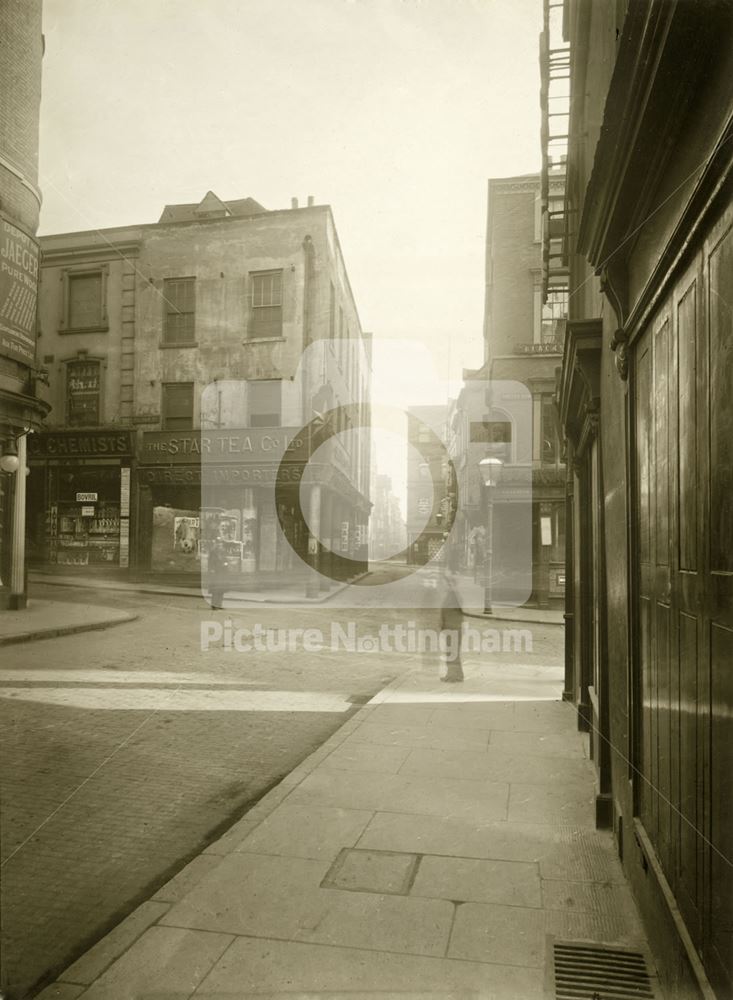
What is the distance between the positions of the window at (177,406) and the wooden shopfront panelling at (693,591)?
23032mm

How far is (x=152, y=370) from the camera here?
24.9 meters

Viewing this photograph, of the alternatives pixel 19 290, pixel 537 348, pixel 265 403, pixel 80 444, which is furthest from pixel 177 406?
pixel 19 290

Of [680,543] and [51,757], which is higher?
[680,543]

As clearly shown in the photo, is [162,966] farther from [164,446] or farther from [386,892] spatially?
[164,446]

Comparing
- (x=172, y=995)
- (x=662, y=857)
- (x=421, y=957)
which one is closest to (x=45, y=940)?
(x=172, y=995)

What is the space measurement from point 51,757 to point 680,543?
18.0 feet

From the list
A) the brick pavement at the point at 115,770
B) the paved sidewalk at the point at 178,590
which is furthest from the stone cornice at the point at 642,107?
the paved sidewalk at the point at 178,590

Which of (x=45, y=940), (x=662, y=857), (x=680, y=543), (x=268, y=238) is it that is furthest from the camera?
(x=268, y=238)

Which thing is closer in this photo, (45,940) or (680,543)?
(680,543)

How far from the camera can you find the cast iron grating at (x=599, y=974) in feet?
9.77

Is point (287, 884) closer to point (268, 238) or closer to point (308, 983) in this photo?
point (308, 983)

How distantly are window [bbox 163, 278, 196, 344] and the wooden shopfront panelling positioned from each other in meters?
11.8

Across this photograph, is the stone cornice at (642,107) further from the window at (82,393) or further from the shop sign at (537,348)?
the window at (82,393)

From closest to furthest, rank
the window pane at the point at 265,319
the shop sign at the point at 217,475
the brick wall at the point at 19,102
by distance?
the brick wall at the point at 19,102
the window pane at the point at 265,319
the shop sign at the point at 217,475
